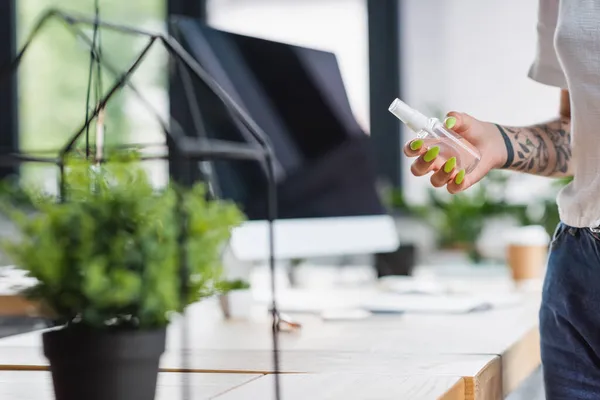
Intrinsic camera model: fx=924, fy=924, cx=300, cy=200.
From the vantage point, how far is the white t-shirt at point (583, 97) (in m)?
1.15

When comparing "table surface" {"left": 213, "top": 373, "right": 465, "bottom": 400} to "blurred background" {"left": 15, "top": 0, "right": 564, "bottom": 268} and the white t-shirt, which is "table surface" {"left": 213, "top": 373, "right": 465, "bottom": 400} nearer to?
the white t-shirt

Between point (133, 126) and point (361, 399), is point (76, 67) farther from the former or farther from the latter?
point (361, 399)

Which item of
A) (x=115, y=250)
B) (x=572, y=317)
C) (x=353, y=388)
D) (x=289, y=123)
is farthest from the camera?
(x=289, y=123)

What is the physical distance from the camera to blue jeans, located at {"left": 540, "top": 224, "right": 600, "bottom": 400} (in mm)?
1158

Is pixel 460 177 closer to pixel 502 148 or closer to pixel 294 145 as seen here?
pixel 502 148

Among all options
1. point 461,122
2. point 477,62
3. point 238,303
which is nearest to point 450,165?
point 461,122

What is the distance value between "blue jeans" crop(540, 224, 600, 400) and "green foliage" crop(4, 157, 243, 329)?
2.08 feet

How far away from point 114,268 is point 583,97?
735 mm

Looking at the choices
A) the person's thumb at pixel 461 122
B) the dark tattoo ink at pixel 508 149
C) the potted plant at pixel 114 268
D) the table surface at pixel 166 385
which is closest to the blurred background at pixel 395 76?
the dark tattoo ink at pixel 508 149

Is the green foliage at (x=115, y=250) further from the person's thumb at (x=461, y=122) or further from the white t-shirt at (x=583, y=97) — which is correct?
the white t-shirt at (x=583, y=97)

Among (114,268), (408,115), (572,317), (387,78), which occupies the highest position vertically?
(387,78)

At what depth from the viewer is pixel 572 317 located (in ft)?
3.86

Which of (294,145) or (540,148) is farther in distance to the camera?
(294,145)

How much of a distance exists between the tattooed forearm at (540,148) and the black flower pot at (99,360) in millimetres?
716
